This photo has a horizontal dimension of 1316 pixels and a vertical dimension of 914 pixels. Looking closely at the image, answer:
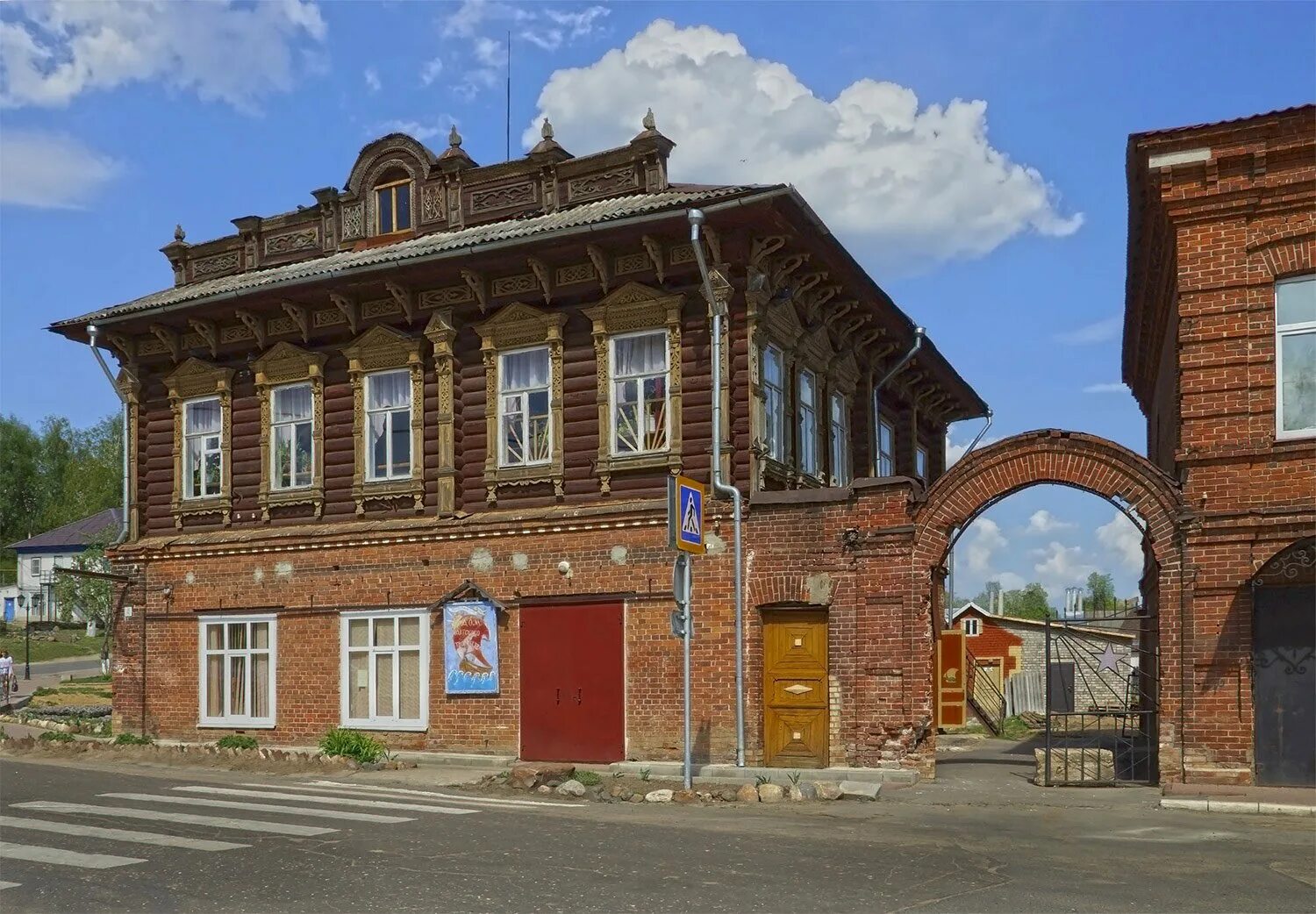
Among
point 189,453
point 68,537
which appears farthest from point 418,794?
point 68,537

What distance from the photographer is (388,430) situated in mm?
21516

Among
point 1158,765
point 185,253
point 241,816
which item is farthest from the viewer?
point 185,253

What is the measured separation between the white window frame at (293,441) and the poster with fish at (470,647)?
3.81 meters

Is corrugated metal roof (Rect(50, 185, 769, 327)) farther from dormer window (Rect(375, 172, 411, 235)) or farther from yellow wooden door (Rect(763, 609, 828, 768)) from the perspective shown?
yellow wooden door (Rect(763, 609, 828, 768))

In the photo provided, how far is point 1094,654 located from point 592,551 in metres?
6.95

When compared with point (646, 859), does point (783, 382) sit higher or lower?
higher

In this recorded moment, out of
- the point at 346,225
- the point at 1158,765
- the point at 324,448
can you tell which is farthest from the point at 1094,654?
the point at 346,225

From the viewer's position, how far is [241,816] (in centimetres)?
1326

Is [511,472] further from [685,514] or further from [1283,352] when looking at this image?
[1283,352]

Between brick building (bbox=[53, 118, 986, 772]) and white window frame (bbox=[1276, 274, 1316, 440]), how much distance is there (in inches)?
172

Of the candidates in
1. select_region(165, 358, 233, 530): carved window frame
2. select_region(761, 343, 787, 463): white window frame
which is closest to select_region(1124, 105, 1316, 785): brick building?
select_region(761, 343, 787, 463): white window frame

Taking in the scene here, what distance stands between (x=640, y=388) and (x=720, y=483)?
2.10 metres

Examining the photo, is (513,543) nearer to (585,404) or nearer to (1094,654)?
(585,404)

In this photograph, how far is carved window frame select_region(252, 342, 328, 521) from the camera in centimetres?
2203
